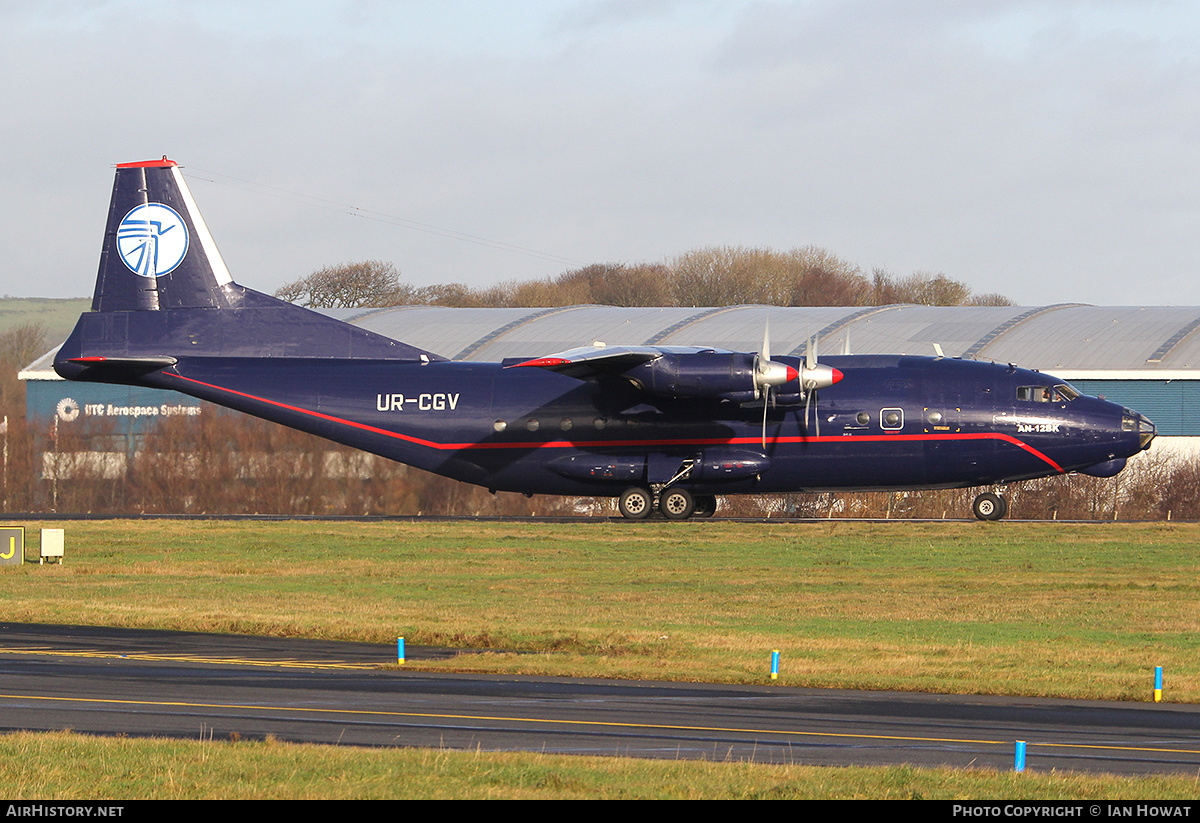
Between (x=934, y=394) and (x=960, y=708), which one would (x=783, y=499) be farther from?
(x=960, y=708)

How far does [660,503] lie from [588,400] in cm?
381

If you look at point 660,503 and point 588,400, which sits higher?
point 588,400

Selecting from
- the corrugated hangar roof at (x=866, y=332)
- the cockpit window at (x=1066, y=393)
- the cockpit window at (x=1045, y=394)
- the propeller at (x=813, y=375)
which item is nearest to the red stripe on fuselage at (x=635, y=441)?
the cockpit window at (x=1045, y=394)

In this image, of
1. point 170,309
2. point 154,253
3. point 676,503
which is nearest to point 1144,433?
point 676,503

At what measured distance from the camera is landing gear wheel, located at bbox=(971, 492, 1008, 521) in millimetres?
43562

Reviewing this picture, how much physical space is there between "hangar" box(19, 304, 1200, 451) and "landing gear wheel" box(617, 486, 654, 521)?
20782 mm

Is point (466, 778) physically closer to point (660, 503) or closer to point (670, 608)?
point (670, 608)

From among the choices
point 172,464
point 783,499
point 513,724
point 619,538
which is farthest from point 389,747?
point 172,464

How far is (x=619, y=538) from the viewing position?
4056 cm

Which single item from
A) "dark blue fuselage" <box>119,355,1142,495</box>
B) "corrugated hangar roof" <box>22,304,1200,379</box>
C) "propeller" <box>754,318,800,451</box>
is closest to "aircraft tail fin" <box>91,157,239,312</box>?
"dark blue fuselage" <box>119,355,1142,495</box>

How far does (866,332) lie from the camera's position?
6931 centimetres

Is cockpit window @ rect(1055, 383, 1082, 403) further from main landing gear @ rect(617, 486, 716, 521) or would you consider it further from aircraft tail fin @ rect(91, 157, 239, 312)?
aircraft tail fin @ rect(91, 157, 239, 312)

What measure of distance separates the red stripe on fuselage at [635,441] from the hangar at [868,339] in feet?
69.8

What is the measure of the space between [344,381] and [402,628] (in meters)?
18.4
